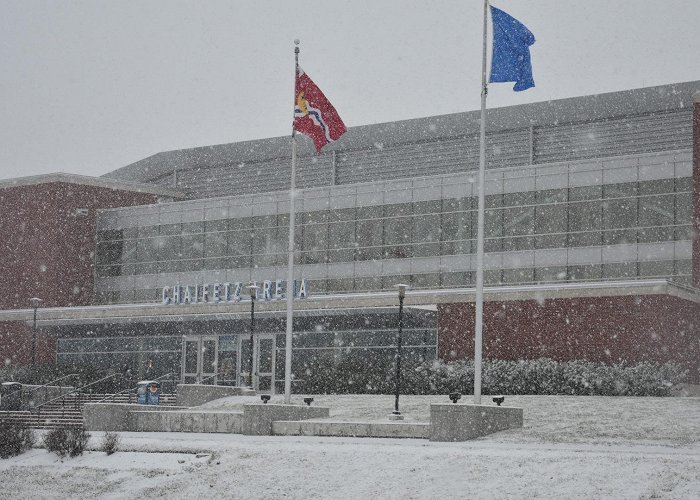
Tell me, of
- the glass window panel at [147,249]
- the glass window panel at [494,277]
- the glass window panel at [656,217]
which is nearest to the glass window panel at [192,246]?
the glass window panel at [147,249]

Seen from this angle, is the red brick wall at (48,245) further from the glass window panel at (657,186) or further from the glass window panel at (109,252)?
the glass window panel at (657,186)

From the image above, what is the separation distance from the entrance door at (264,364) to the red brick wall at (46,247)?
14.5 meters

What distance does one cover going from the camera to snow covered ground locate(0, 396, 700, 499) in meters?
20.0

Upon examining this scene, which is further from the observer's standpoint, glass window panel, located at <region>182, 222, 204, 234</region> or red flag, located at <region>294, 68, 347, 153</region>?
glass window panel, located at <region>182, 222, 204, 234</region>

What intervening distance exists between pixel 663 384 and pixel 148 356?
25.4m

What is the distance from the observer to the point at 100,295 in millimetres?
→ 61969

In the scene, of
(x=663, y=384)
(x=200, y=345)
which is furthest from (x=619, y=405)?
(x=200, y=345)

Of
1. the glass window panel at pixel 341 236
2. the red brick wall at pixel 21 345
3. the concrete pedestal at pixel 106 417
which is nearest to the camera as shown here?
the concrete pedestal at pixel 106 417

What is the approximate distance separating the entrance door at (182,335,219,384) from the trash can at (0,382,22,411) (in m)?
9.18

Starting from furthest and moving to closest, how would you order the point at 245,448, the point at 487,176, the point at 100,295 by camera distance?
the point at 100,295
the point at 487,176
the point at 245,448

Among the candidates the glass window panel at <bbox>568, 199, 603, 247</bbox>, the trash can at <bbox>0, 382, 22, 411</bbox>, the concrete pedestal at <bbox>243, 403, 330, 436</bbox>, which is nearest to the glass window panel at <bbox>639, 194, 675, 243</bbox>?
the glass window panel at <bbox>568, 199, 603, 247</bbox>

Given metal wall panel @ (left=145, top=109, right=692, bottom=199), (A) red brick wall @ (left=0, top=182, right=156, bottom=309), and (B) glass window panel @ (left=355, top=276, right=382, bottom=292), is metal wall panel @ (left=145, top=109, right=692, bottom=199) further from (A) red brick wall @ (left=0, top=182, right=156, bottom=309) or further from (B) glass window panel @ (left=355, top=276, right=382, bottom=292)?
(B) glass window panel @ (left=355, top=276, right=382, bottom=292)

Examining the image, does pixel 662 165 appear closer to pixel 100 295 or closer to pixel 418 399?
pixel 418 399

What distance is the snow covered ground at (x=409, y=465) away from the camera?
20.0 m
